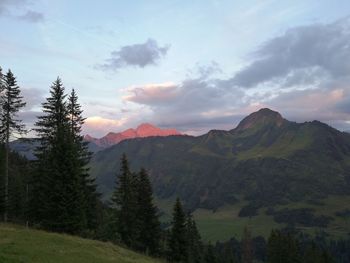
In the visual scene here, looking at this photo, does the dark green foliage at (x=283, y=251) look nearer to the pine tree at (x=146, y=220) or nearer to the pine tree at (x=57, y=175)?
the pine tree at (x=146, y=220)

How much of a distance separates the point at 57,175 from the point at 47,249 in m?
18.0

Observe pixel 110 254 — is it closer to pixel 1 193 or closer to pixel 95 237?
pixel 95 237

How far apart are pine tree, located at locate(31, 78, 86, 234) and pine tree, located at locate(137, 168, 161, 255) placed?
741 inches

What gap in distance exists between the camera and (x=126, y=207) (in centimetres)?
6512

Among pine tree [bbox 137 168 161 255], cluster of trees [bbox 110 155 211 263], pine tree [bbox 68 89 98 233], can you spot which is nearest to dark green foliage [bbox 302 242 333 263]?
cluster of trees [bbox 110 155 211 263]

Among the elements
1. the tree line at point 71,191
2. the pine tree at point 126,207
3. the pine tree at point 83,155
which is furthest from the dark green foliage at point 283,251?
the pine tree at point 83,155

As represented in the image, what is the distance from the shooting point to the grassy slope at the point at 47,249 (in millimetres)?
26938

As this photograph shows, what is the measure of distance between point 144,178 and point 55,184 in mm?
22441

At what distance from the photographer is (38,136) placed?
5322 cm

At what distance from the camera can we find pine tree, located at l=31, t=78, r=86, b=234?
47.4 m

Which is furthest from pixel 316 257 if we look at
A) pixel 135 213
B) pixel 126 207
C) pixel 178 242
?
pixel 126 207

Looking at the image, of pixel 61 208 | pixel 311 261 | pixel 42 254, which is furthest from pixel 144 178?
pixel 311 261

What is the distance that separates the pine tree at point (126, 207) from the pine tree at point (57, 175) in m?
14.6

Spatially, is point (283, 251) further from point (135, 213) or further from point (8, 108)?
point (8, 108)
